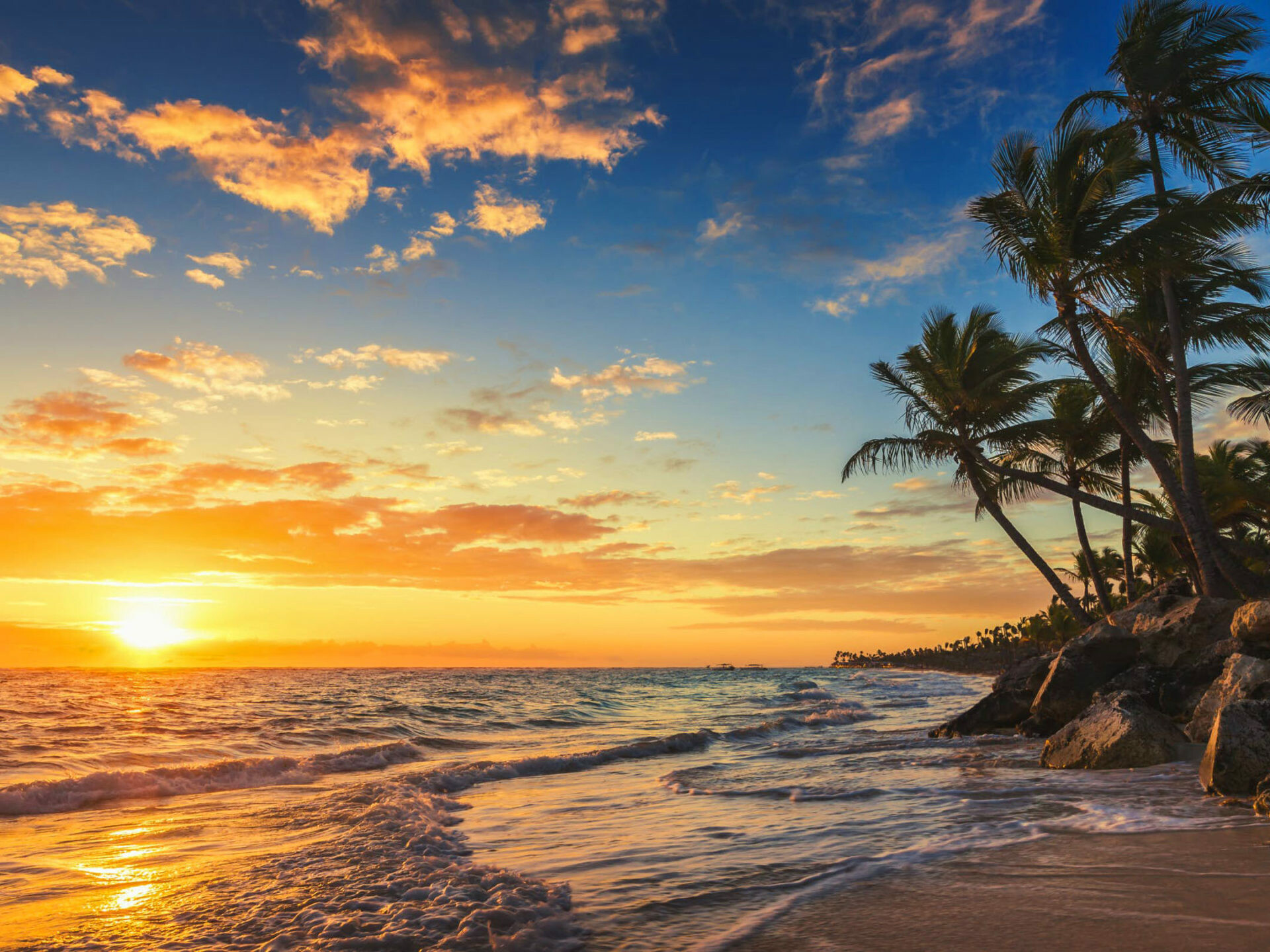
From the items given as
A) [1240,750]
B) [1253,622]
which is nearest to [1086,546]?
[1253,622]

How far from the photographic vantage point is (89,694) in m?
34.6

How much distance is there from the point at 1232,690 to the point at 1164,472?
911 cm

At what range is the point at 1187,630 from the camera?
15156 millimetres

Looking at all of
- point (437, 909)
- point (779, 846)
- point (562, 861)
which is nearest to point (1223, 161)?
point (779, 846)

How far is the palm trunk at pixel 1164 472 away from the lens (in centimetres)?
1620

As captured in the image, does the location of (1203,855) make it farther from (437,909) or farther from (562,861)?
(437,909)

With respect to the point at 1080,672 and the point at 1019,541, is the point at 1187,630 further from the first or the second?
the point at 1019,541

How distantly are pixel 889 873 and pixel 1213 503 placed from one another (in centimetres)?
2443

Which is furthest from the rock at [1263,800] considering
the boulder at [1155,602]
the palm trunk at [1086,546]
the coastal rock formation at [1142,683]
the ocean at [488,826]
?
Answer: the palm trunk at [1086,546]

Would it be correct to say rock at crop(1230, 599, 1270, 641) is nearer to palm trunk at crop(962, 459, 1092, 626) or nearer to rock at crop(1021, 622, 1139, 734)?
rock at crop(1021, 622, 1139, 734)

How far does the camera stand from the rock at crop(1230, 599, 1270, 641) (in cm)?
1185

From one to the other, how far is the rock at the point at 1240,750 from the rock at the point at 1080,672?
7455mm

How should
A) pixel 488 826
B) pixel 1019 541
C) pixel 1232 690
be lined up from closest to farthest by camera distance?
pixel 488 826
pixel 1232 690
pixel 1019 541

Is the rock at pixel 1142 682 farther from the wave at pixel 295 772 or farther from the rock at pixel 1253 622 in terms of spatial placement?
the wave at pixel 295 772
